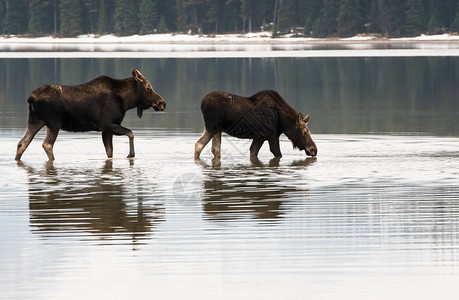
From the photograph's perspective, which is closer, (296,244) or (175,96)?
(296,244)

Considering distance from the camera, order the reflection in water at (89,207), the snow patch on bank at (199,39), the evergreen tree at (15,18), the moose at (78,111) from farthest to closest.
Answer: the evergreen tree at (15,18)
the snow patch on bank at (199,39)
the moose at (78,111)
the reflection in water at (89,207)

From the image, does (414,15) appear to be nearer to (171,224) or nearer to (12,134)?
(12,134)

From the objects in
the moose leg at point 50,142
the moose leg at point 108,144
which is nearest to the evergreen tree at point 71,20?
the moose leg at point 108,144

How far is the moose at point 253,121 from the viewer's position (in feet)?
76.4

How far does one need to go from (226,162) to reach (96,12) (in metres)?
174

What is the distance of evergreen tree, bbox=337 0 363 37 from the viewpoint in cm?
15625

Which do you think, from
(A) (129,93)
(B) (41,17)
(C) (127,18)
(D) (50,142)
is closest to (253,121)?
(A) (129,93)

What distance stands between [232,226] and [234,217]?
74 cm

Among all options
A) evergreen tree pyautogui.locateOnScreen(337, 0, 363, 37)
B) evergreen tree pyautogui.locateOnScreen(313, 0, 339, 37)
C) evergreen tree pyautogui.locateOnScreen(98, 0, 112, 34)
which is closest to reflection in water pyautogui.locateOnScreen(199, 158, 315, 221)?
evergreen tree pyautogui.locateOnScreen(337, 0, 363, 37)

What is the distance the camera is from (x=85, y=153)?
967 inches

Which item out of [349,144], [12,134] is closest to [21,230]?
[349,144]

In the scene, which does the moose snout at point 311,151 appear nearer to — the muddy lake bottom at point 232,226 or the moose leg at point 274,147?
the muddy lake bottom at point 232,226

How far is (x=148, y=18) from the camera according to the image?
17875cm

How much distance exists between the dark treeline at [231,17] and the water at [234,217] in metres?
126
